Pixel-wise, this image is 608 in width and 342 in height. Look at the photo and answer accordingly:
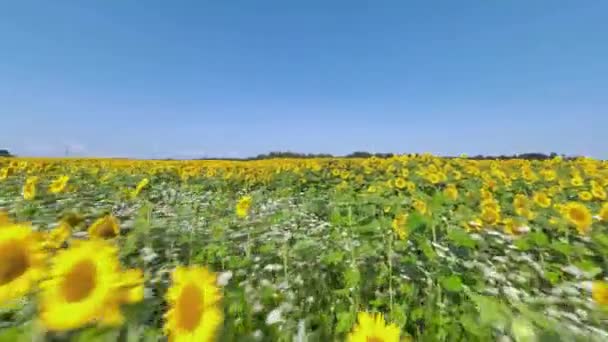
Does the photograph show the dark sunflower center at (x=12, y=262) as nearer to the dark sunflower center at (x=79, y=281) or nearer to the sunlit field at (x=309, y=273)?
the sunlit field at (x=309, y=273)

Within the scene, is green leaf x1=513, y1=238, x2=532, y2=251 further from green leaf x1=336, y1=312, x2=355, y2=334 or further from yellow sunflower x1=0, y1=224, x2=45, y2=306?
yellow sunflower x1=0, y1=224, x2=45, y2=306

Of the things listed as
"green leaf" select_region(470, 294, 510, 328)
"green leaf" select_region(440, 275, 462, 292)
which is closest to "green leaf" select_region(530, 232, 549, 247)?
"green leaf" select_region(440, 275, 462, 292)

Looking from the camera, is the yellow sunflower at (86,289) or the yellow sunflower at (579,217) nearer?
Answer: the yellow sunflower at (86,289)

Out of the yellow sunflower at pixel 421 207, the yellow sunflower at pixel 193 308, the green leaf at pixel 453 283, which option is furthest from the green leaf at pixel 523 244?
the yellow sunflower at pixel 193 308

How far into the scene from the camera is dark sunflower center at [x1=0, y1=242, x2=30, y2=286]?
2.43 feet

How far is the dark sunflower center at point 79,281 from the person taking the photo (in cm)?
72

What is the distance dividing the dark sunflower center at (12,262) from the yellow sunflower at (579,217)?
350cm

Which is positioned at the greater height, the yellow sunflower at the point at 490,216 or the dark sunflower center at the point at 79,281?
the dark sunflower center at the point at 79,281

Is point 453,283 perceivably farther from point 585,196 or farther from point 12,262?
point 585,196

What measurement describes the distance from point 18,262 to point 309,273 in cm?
250

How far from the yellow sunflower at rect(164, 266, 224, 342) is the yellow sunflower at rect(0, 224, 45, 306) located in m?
0.27

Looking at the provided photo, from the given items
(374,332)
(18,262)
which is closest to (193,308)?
(18,262)

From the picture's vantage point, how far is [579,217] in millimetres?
2990

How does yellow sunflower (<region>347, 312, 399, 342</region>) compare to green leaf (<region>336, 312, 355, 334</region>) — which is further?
green leaf (<region>336, 312, 355, 334</region>)
